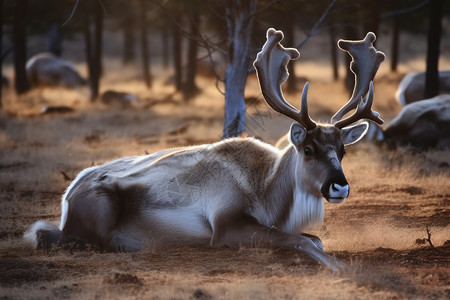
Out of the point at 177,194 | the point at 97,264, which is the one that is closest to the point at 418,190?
the point at 177,194

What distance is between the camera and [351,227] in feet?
26.9

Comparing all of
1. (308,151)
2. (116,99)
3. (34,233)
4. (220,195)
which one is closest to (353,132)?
(308,151)

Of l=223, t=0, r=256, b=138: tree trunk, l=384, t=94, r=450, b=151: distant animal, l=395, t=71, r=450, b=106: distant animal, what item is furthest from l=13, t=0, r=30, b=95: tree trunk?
l=384, t=94, r=450, b=151: distant animal

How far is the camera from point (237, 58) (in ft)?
41.0

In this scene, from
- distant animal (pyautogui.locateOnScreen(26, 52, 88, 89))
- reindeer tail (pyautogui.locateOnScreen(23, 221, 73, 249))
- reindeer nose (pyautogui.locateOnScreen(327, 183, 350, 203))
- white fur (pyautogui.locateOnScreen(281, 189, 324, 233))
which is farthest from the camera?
distant animal (pyautogui.locateOnScreen(26, 52, 88, 89))

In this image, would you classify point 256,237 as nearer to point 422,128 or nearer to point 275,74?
point 275,74

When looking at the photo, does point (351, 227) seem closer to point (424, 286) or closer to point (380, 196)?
point (380, 196)

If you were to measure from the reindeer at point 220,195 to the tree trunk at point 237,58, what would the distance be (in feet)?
16.3

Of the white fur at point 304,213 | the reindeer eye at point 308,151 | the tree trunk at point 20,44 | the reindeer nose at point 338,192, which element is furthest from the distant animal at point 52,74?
the reindeer nose at point 338,192

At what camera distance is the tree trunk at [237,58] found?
12.4 m

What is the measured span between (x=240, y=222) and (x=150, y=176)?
3.93 ft

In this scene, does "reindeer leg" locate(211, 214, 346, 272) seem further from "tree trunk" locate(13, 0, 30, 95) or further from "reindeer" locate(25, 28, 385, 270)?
"tree trunk" locate(13, 0, 30, 95)

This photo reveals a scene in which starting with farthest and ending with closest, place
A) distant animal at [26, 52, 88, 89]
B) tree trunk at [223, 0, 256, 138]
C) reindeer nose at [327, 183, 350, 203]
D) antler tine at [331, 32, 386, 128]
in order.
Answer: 1. distant animal at [26, 52, 88, 89]
2. tree trunk at [223, 0, 256, 138]
3. antler tine at [331, 32, 386, 128]
4. reindeer nose at [327, 183, 350, 203]

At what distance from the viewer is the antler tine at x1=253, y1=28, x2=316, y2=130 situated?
23.6 feet
